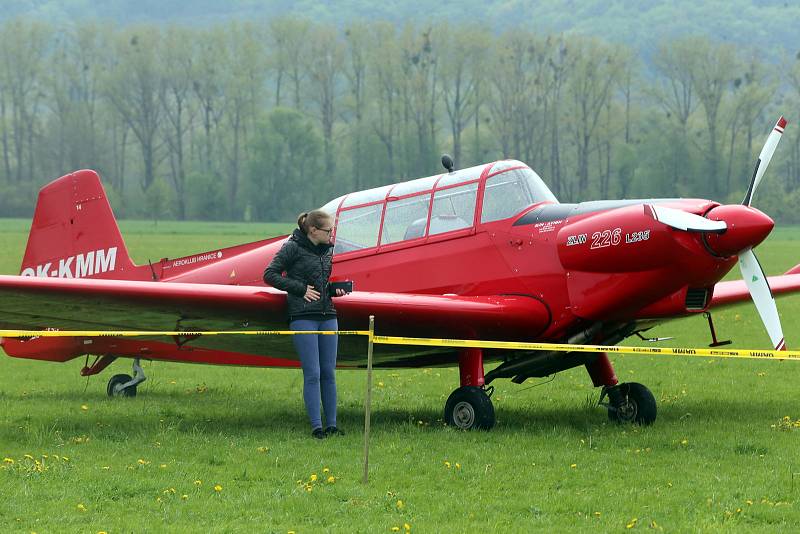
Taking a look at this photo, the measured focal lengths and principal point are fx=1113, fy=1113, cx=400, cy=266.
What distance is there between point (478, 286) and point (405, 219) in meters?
1.11

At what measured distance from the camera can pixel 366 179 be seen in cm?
9812

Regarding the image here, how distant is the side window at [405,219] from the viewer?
1088 centimetres

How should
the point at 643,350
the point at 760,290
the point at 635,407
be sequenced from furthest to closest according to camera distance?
the point at 635,407 < the point at 760,290 < the point at 643,350

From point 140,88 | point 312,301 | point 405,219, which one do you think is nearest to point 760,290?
point 405,219

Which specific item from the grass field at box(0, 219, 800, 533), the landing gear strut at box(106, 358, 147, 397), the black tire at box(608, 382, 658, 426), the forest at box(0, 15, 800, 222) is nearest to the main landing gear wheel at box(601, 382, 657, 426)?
the black tire at box(608, 382, 658, 426)

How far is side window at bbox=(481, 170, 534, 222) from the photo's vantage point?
10430 millimetres

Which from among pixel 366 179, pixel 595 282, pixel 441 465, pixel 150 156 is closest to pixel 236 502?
pixel 441 465

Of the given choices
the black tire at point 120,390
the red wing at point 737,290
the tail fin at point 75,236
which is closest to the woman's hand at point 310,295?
the red wing at point 737,290

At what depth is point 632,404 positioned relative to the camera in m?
10.3

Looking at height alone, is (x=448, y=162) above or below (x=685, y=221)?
above

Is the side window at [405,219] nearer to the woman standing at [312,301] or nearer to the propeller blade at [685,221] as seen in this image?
the woman standing at [312,301]

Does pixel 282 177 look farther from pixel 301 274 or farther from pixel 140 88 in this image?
pixel 301 274

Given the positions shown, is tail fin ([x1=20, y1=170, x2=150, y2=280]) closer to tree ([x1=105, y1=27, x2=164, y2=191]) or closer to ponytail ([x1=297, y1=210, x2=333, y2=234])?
ponytail ([x1=297, y1=210, x2=333, y2=234])

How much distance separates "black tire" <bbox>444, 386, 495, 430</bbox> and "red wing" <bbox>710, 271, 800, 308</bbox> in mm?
2799
